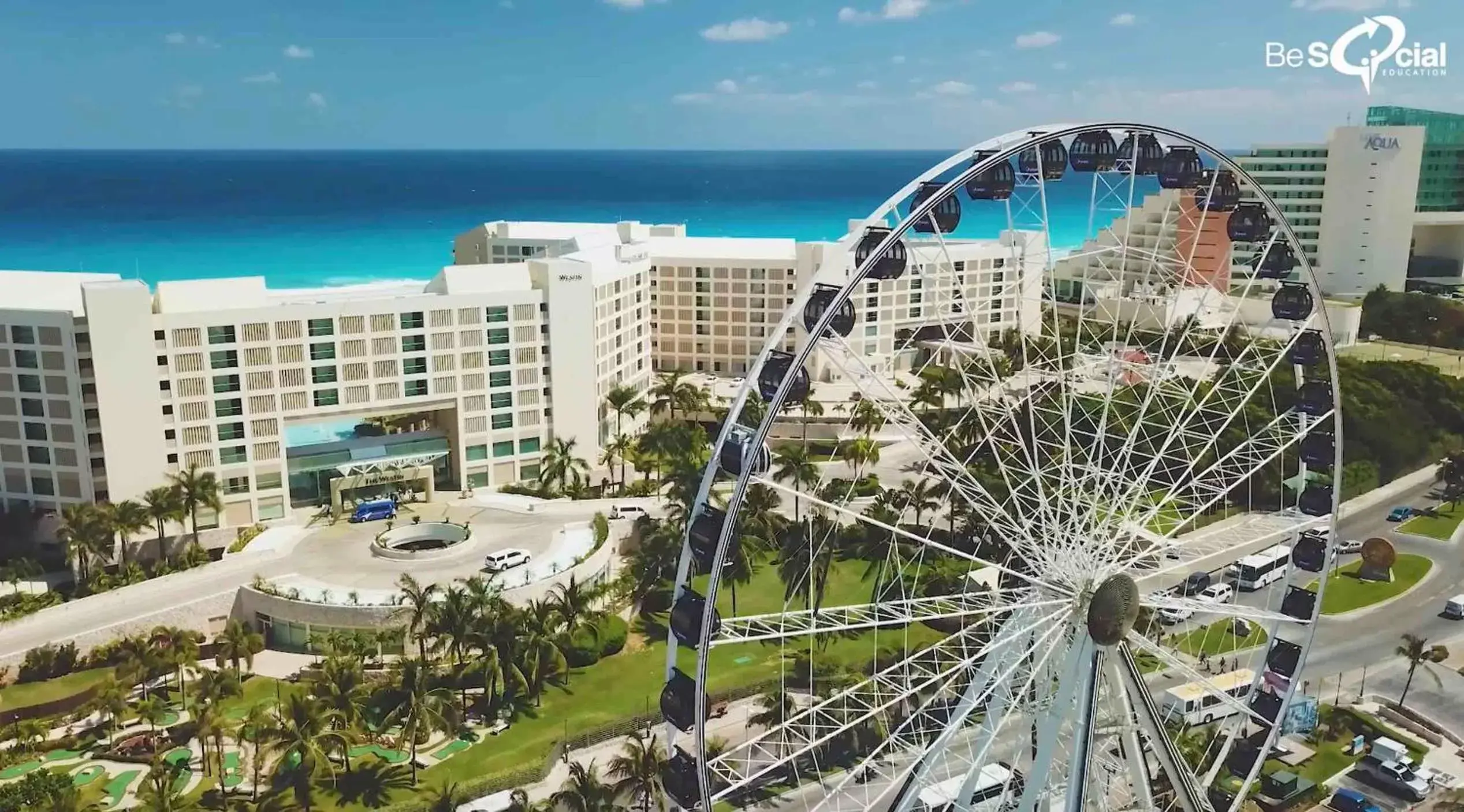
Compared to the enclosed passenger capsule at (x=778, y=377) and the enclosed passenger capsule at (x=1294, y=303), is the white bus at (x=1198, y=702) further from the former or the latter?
the enclosed passenger capsule at (x=778, y=377)

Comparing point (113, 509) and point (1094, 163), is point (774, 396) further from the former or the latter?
point (113, 509)

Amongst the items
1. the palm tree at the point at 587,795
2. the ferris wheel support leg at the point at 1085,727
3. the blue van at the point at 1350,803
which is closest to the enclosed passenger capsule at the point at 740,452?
the ferris wheel support leg at the point at 1085,727

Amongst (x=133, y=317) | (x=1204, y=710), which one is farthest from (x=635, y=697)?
(x=133, y=317)

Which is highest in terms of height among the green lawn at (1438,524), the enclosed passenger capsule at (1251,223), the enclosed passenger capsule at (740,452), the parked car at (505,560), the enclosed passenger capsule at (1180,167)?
the enclosed passenger capsule at (1180,167)

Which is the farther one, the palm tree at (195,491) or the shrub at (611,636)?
the palm tree at (195,491)

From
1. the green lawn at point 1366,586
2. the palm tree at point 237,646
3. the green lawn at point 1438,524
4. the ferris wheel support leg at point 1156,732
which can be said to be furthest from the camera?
the green lawn at point 1438,524

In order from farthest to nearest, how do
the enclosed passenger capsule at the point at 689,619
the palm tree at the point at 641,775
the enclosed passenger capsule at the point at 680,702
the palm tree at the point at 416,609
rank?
1. the palm tree at the point at 416,609
2. the palm tree at the point at 641,775
3. the enclosed passenger capsule at the point at 680,702
4. the enclosed passenger capsule at the point at 689,619

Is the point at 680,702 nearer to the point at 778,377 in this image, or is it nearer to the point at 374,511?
the point at 778,377
